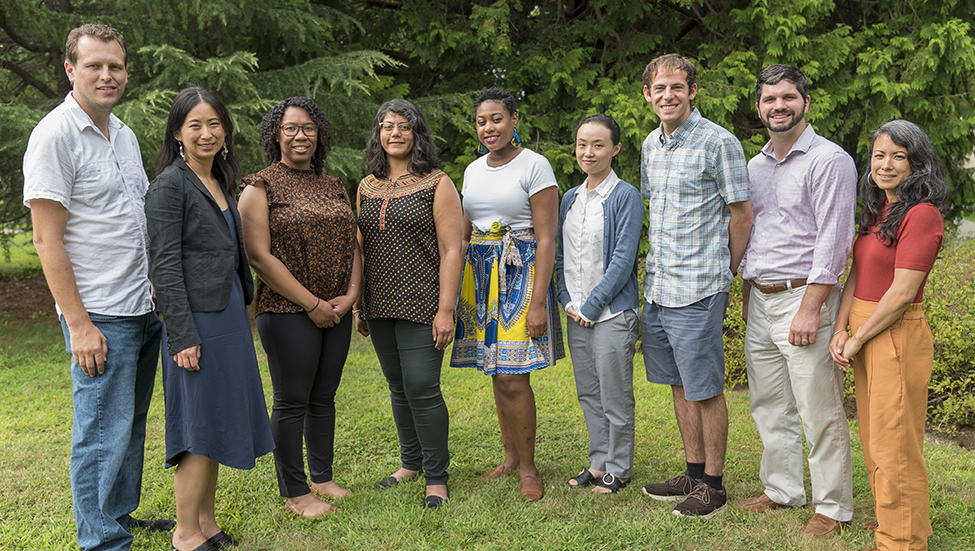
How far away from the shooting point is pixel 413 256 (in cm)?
357

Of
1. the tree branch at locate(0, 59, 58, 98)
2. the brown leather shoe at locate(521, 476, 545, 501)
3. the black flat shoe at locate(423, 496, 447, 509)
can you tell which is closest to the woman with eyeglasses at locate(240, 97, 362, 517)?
the black flat shoe at locate(423, 496, 447, 509)

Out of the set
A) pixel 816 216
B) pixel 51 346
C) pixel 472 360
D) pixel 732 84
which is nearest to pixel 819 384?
pixel 816 216

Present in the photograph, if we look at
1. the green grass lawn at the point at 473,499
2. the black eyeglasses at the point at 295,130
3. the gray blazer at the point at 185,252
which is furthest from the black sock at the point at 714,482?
the black eyeglasses at the point at 295,130

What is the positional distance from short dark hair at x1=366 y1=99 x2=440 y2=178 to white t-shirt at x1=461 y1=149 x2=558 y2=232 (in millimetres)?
272

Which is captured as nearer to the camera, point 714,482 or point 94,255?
point 94,255

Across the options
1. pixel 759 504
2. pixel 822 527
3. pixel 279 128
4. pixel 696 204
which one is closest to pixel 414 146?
pixel 279 128

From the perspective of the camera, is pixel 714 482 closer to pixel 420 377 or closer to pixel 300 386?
pixel 420 377

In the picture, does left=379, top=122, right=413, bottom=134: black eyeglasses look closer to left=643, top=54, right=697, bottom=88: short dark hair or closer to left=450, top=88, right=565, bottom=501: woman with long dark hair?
left=450, top=88, right=565, bottom=501: woman with long dark hair

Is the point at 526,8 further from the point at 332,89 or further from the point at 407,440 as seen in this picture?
the point at 407,440

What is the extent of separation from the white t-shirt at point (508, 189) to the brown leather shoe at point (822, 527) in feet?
6.69

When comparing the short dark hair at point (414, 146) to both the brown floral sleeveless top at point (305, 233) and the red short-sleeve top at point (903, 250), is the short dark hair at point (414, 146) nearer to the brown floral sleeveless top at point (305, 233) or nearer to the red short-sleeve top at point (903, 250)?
the brown floral sleeveless top at point (305, 233)

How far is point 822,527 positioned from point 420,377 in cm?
211

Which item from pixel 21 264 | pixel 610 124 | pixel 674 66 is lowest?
pixel 21 264

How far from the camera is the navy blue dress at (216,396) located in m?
2.94
